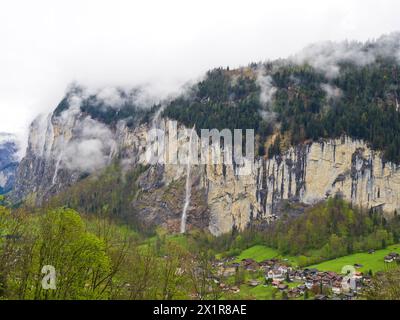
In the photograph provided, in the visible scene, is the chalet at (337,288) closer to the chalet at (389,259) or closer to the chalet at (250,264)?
the chalet at (389,259)

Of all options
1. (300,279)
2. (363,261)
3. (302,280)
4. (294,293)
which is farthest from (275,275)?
(363,261)

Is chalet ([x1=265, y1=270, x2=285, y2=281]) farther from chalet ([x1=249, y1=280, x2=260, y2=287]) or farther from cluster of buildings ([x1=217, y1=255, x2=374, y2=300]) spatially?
chalet ([x1=249, y1=280, x2=260, y2=287])

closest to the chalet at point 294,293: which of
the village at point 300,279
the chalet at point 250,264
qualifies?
the village at point 300,279

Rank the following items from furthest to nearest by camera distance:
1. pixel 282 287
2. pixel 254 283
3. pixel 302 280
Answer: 1. pixel 302 280
2. pixel 254 283
3. pixel 282 287

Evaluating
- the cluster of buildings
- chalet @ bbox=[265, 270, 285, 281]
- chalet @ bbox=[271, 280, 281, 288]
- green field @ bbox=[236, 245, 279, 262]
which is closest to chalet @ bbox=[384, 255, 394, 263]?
the cluster of buildings

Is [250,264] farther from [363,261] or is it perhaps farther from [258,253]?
[363,261]

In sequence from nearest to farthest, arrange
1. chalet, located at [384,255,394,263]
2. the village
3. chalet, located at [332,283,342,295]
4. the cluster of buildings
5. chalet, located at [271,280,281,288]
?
chalet, located at [332,283,342,295] < the cluster of buildings < the village < chalet, located at [271,280,281,288] < chalet, located at [384,255,394,263]
